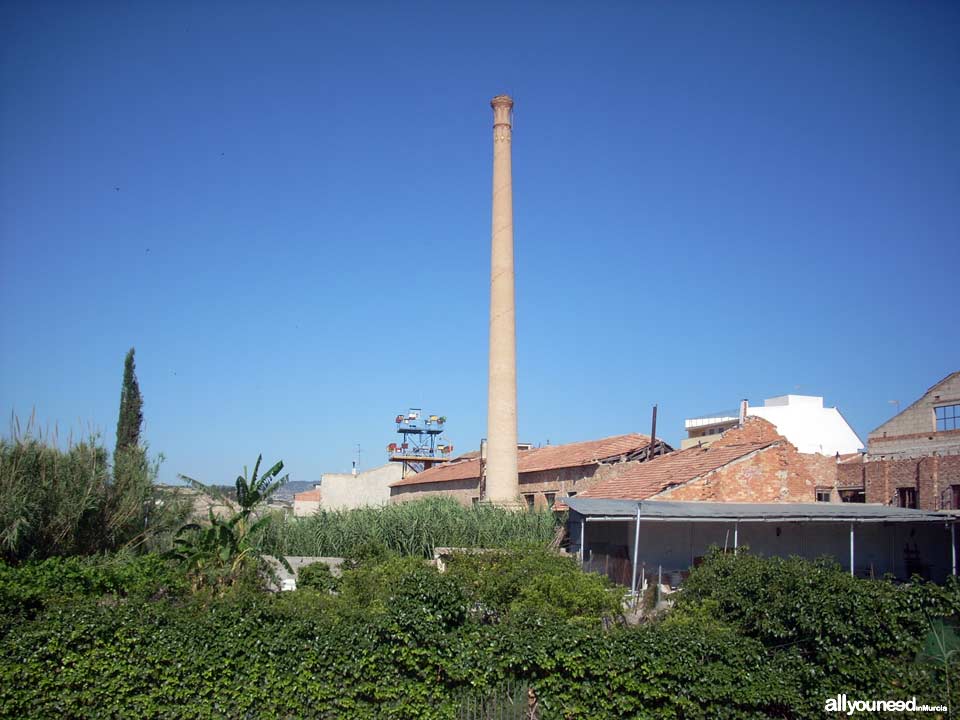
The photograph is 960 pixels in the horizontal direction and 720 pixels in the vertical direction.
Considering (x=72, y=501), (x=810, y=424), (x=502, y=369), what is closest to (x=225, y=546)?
(x=72, y=501)

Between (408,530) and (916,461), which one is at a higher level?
(916,461)

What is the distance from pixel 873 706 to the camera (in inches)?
386

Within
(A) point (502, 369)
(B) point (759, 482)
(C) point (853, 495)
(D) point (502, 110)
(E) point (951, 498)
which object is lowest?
(C) point (853, 495)

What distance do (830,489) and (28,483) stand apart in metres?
22.4

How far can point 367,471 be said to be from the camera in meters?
49.9

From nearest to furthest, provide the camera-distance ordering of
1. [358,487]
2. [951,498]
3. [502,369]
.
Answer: [951,498] < [502,369] < [358,487]

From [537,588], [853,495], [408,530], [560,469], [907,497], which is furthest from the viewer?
[853,495]

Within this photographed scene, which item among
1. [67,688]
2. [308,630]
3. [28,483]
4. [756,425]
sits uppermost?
[756,425]

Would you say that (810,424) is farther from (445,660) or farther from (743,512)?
(445,660)

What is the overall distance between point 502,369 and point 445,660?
20.3m

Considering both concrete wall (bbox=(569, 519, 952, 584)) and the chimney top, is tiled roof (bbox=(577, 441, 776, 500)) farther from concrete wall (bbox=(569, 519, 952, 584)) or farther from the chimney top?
the chimney top

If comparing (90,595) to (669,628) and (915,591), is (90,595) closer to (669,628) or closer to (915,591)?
(669,628)

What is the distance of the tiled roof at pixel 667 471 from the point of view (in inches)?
893

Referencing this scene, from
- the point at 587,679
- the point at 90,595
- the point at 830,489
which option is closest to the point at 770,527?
the point at 830,489
